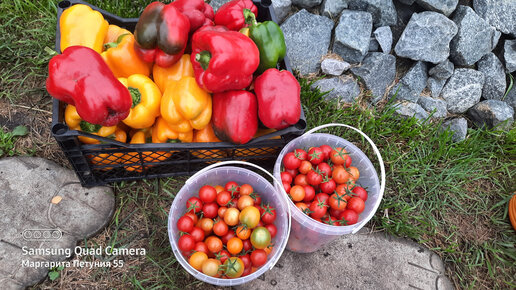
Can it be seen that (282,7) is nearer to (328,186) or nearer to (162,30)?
(162,30)

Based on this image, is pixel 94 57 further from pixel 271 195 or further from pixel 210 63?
pixel 271 195

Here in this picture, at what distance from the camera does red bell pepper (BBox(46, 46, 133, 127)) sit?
179 cm

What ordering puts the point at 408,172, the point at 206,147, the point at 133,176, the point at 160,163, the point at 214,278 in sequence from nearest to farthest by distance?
the point at 214,278
the point at 206,147
the point at 160,163
the point at 133,176
the point at 408,172

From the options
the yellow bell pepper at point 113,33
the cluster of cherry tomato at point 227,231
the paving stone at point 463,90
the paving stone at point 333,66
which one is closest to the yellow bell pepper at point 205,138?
the cluster of cherry tomato at point 227,231

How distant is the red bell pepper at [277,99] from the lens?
2.03 m

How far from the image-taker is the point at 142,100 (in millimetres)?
2064

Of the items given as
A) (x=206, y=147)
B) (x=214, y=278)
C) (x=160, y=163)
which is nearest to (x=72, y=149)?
(x=160, y=163)

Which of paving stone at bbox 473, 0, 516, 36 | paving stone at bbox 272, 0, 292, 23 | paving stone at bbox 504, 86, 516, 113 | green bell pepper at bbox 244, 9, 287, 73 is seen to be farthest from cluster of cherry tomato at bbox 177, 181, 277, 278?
paving stone at bbox 473, 0, 516, 36

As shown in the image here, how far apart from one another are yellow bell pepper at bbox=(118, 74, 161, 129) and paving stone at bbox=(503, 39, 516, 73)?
9.25 feet

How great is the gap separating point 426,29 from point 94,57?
2.38m

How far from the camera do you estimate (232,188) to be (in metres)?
2.14

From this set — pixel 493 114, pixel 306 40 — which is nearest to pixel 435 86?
pixel 493 114

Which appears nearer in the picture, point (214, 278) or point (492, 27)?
point (214, 278)

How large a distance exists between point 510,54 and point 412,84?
90 centimetres
